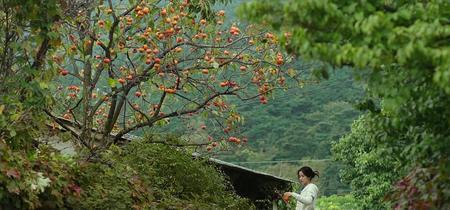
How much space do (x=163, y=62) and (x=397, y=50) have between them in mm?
7537

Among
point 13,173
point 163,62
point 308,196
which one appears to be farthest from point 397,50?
point 163,62

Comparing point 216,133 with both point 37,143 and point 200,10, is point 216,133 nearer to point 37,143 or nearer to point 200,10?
point 200,10

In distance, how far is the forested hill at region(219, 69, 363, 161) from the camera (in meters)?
47.8

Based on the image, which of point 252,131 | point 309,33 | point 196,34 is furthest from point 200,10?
point 252,131

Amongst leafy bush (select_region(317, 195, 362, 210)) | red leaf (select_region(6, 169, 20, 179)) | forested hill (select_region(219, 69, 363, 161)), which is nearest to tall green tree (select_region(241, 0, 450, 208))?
red leaf (select_region(6, 169, 20, 179))

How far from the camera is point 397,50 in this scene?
4.27m

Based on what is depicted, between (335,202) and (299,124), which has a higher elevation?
(299,124)

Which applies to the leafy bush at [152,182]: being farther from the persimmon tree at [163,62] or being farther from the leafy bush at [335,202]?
the leafy bush at [335,202]

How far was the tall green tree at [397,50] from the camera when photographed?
13.9ft

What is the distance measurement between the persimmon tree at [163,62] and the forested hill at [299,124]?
35206mm

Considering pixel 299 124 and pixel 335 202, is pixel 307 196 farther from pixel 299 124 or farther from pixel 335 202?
pixel 299 124

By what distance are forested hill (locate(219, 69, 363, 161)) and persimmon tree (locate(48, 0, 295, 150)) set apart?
3521 centimetres

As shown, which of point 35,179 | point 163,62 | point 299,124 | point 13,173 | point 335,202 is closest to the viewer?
point 13,173

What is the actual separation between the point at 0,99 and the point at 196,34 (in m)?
4.25
